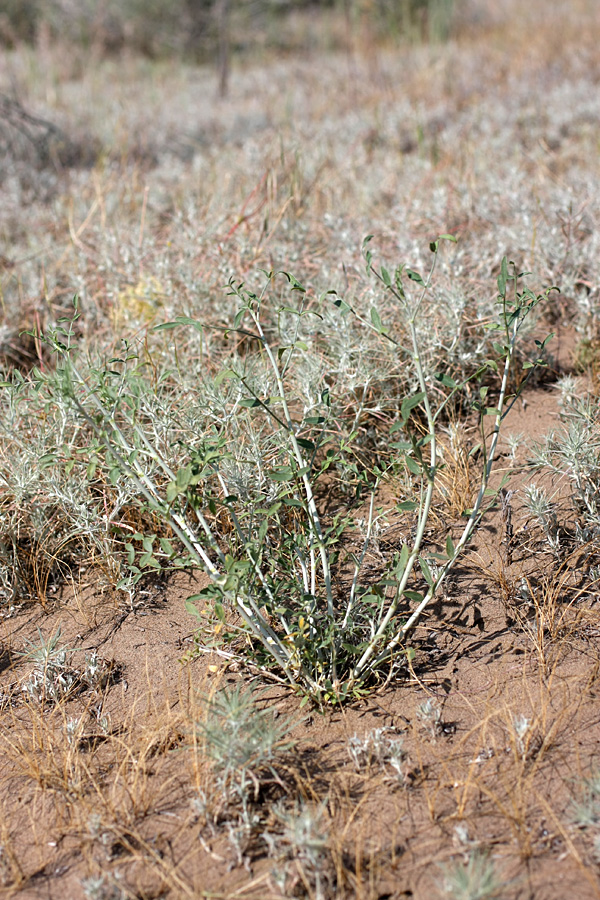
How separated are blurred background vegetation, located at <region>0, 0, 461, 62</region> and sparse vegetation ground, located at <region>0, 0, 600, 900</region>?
27.9 feet

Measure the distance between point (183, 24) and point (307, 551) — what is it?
12925 mm

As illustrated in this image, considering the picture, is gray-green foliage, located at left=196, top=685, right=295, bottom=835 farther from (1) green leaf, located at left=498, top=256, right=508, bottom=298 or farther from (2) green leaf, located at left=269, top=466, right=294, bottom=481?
(1) green leaf, located at left=498, top=256, right=508, bottom=298

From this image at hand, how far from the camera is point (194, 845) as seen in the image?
1840 millimetres

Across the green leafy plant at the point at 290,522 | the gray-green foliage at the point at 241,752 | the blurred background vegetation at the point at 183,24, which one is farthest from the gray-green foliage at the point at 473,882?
the blurred background vegetation at the point at 183,24

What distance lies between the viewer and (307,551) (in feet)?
7.73

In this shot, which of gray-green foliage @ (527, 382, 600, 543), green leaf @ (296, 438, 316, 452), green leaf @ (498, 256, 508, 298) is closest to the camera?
green leaf @ (498, 256, 508, 298)

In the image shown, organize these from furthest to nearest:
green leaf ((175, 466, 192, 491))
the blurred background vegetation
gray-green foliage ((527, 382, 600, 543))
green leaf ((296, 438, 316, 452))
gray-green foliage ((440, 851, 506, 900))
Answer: the blurred background vegetation → gray-green foliage ((527, 382, 600, 543)) → green leaf ((296, 438, 316, 452)) → green leaf ((175, 466, 192, 491)) → gray-green foliage ((440, 851, 506, 900))

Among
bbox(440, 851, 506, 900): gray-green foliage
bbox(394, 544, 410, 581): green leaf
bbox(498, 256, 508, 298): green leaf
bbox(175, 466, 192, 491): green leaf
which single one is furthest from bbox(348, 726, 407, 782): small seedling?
bbox(498, 256, 508, 298): green leaf

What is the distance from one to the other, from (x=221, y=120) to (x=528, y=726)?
7.08 metres

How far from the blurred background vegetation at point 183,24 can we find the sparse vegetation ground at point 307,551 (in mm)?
8490

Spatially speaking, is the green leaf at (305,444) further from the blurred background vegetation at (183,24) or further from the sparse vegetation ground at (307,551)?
the blurred background vegetation at (183,24)

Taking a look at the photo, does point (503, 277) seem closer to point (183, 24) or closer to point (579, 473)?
point (579, 473)

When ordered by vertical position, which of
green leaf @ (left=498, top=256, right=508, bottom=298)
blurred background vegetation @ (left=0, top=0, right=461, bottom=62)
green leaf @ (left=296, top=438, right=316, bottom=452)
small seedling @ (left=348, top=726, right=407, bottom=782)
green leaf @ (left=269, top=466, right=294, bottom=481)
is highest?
blurred background vegetation @ (left=0, top=0, right=461, bottom=62)

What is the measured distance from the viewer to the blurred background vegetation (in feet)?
39.3
